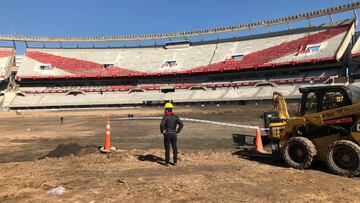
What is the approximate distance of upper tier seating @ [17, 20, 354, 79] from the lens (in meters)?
53.8

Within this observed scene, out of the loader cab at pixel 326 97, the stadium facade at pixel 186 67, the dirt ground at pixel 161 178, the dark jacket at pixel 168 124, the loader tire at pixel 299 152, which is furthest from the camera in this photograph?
the stadium facade at pixel 186 67

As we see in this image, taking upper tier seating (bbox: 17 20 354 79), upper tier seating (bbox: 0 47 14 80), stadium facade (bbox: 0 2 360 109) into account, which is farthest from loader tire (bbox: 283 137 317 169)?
upper tier seating (bbox: 0 47 14 80)

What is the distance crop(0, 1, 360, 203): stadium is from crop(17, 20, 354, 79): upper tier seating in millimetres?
204

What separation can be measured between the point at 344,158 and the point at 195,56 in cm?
5867

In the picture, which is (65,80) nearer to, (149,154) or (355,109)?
(149,154)

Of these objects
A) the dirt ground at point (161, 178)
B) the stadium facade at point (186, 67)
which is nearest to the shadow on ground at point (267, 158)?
the dirt ground at point (161, 178)

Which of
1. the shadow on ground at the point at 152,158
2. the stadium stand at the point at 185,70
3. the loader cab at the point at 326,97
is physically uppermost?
the stadium stand at the point at 185,70

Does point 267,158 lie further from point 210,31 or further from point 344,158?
point 210,31

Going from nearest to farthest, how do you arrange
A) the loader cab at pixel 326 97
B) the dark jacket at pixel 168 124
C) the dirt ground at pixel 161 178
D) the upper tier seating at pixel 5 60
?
the dirt ground at pixel 161 178
the loader cab at pixel 326 97
the dark jacket at pixel 168 124
the upper tier seating at pixel 5 60

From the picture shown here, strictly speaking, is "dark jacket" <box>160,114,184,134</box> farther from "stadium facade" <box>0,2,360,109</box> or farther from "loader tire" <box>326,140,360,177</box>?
"stadium facade" <box>0,2,360,109</box>

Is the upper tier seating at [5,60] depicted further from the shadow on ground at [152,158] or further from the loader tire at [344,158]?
the loader tire at [344,158]

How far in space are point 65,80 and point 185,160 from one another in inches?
2375

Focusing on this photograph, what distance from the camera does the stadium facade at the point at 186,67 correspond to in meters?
51.7

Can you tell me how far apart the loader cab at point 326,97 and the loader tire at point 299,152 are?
0.94 m
